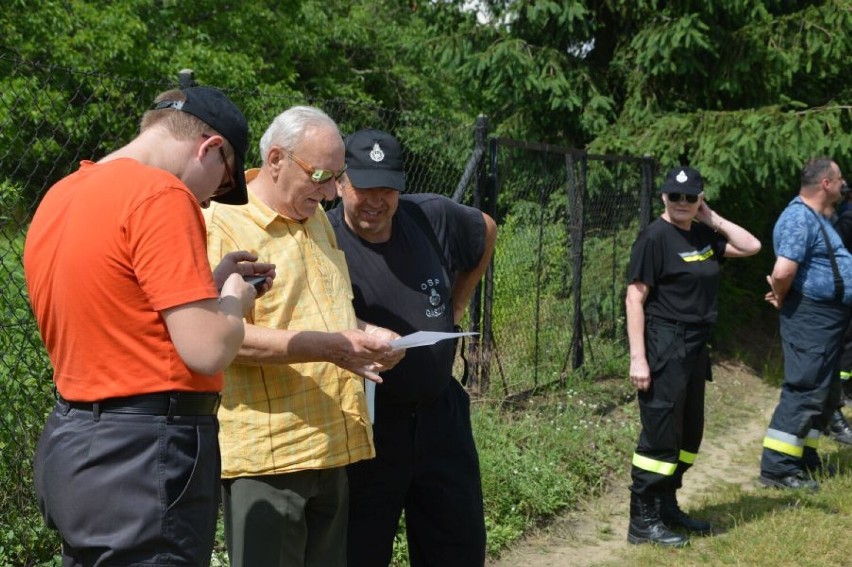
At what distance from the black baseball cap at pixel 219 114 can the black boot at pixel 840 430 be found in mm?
6278

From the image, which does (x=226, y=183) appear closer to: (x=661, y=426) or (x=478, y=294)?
(x=661, y=426)

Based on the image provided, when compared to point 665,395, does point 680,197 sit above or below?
above

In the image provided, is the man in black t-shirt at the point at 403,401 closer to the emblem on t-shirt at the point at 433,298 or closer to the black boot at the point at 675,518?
the emblem on t-shirt at the point at 433,298

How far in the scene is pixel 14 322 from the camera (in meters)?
3.67

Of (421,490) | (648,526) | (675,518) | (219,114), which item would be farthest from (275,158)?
(675,518)

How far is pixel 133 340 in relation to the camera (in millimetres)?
2119

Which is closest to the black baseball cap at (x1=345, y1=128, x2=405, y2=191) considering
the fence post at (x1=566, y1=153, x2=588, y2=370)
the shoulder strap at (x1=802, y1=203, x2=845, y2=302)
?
the shoulder strap at (x1=802, y1=203, x2=845, y2=302)

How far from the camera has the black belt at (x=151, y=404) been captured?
7.02 ft

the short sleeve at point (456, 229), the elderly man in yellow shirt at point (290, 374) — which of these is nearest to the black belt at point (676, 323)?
the short sleeve at point (456, 229)

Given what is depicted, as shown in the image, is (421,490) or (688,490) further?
(688,490)

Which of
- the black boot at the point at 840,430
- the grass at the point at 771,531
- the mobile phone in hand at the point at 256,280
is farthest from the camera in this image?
the black boot at the point at 840,430

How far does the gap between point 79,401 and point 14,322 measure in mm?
1713

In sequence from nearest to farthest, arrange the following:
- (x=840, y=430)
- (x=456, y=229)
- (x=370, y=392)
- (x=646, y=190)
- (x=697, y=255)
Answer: (x=370, y=392) → (x=456, y=229) → (x=697, y=255) → (x=840, y=430) → (x=646, y=190)

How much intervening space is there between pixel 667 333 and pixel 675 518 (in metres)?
1.09
